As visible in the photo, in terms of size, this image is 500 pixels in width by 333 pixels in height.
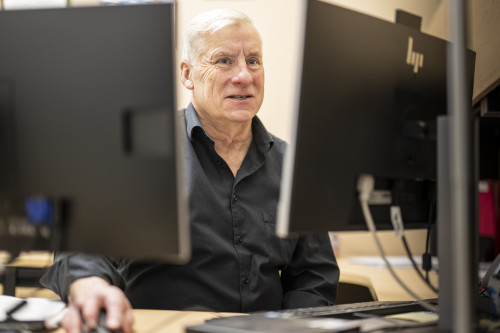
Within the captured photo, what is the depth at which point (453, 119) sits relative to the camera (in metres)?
0.69

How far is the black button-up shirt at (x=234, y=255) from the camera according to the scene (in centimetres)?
134

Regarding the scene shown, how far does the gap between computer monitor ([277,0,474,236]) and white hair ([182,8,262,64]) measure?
660 millimetres

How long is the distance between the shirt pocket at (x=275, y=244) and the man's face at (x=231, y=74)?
0.95ft

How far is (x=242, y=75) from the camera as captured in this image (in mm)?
1525

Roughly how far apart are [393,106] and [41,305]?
727 millimetres

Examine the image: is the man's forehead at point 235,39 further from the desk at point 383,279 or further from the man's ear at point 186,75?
the desk at point 383,279

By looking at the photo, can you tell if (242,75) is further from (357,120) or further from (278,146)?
(357,120)

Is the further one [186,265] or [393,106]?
[186,265]

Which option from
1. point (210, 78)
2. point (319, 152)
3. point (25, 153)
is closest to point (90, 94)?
point (25, 153)

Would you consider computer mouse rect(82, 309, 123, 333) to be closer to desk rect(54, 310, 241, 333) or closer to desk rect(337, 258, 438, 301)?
desk rect(54, 310, 241, 333)

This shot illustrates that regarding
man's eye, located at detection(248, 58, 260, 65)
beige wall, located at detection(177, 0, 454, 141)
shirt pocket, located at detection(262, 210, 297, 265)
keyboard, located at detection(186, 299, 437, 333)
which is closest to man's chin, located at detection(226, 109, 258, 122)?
man's eye, located at detection(248, 58, 260, 65)

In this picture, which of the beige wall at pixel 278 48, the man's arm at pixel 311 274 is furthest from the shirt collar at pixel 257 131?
the beige wall at pixel 278 48

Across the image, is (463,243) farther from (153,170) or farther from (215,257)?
(215,257)

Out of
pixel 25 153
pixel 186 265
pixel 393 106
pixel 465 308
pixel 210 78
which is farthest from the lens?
pixel 210 78
